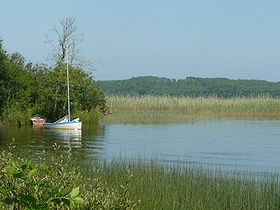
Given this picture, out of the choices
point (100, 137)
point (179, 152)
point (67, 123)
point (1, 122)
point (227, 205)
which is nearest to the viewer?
point (227, 205)

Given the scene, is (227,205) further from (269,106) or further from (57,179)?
(269,106)

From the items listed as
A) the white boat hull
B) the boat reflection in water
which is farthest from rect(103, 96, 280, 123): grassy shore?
the boat reflection in water

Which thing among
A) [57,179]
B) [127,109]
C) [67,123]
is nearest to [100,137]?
[67,123]

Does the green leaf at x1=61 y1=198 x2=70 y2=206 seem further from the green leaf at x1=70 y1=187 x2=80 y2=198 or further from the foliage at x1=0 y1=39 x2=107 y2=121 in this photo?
the foliage at x1=0 y1=39 x2=107 y2=121

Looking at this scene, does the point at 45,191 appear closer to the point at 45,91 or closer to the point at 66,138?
the point at 66,138

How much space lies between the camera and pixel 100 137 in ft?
96.0

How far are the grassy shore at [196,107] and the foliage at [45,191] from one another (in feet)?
155

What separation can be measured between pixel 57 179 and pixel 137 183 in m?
5.02

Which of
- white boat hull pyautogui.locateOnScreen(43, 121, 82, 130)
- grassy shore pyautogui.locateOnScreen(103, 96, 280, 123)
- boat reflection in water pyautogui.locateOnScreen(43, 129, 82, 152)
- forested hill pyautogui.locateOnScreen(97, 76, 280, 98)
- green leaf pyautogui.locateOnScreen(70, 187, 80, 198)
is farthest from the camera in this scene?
forested hill pyautogui.locateOnScreen(97, 76, 280, 98)

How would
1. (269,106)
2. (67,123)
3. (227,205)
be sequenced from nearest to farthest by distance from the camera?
(227,205) < (67,123) < (269,106)

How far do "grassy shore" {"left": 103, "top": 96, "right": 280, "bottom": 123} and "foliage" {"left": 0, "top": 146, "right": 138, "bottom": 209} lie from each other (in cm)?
4718

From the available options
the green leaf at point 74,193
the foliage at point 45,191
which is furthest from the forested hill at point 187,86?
the green leaf at point 74,193

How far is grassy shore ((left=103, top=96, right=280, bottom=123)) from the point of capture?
5472 cm

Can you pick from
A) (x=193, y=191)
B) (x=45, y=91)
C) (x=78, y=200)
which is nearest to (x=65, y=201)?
(x=78, y=200)
